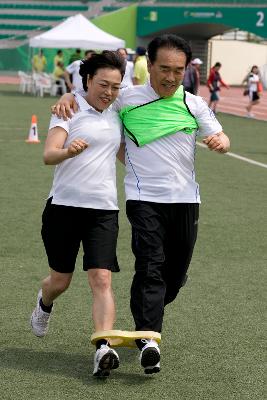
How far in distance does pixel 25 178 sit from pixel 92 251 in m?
8.80

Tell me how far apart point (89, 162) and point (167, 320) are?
164cm

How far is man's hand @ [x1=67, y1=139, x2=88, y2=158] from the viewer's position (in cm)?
524

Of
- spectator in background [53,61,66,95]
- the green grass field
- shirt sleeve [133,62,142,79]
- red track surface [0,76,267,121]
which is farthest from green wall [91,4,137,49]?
the green grass field

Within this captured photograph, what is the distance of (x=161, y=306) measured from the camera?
555 centimetres

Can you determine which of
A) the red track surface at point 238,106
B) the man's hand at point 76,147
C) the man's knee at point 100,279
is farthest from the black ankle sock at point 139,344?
the red track surface at point 238,106

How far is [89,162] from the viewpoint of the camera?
5.52m

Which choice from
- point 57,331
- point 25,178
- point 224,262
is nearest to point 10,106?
point 25,178

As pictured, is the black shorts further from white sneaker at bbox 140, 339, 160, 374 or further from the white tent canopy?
the white tent canopy

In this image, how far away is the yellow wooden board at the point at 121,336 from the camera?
5340 mm

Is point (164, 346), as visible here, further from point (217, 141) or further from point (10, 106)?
point (10, 106)

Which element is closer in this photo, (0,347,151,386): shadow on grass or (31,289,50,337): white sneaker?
(0,347,151,386): shadow on grass

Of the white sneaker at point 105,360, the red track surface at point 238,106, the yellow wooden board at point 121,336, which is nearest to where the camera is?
the white sneaker at point 105,360

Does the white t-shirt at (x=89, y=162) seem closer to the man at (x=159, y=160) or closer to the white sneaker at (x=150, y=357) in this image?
the man at (x=159, y=160)

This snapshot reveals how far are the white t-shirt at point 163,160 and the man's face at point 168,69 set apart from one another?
108 millimetres
